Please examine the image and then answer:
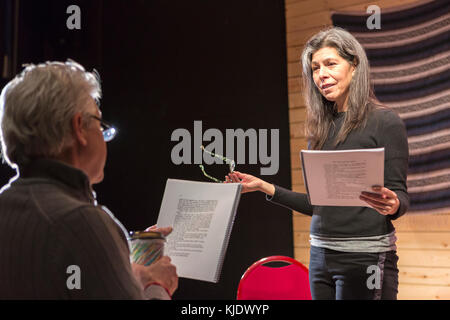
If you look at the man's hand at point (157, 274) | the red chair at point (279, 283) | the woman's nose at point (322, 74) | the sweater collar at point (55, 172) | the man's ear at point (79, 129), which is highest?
the woman's nose at point (322, 74)

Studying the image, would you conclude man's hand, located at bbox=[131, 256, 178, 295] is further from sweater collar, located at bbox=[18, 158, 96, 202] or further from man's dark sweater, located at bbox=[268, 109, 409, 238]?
man's dark sweater, located at bbox=[268, 109, 409, 238]

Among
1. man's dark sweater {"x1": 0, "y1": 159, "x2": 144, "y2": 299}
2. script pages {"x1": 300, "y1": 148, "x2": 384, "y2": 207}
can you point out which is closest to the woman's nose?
script pages {"x1": 300, "y1": 148, "x2": 384, "y2": 207}

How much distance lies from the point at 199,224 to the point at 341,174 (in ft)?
1.69

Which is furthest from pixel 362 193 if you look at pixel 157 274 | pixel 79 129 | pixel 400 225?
pixel 400 225

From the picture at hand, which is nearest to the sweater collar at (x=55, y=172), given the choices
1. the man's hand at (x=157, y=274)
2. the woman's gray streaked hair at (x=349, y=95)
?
the man's hand at (x=157, y=274)

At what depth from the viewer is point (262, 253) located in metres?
3.51

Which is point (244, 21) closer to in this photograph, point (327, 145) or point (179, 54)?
point (179, 54)

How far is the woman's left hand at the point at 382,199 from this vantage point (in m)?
1.66

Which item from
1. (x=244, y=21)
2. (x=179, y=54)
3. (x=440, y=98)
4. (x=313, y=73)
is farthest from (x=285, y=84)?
(x=313, y=73)

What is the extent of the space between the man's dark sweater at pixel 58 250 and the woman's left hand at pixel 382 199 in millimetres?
934

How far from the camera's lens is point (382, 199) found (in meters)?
1.68

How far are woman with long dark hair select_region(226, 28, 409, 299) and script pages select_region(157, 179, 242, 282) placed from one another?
1.49 ft

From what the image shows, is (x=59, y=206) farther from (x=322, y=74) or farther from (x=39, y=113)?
(x=322, y=74)

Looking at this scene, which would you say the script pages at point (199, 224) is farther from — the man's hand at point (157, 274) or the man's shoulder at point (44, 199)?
the man's shoulder at point (44, 199)
